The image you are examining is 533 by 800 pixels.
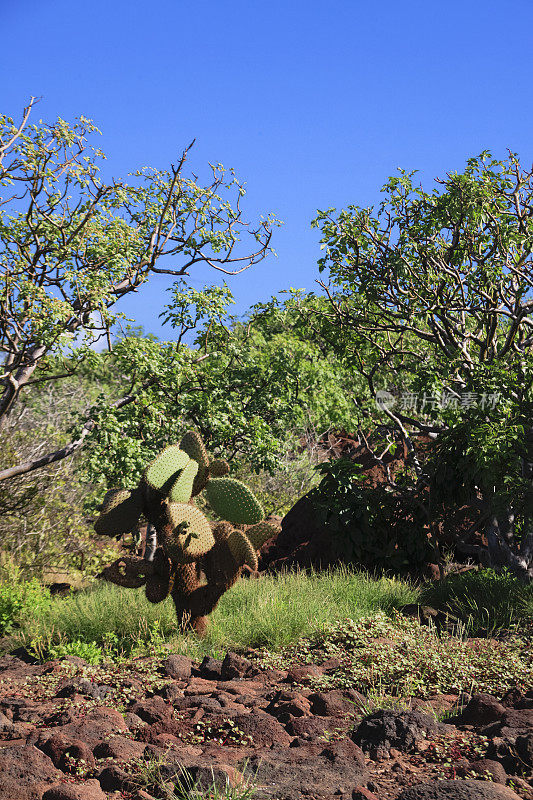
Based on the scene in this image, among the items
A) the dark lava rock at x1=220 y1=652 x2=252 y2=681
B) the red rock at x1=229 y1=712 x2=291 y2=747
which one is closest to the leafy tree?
the dark lava rock at x1=220 y1=652 x2=252 y2=681

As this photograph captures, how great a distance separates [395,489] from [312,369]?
274 cm

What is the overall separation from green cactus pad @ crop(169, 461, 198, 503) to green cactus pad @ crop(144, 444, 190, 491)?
60 mm

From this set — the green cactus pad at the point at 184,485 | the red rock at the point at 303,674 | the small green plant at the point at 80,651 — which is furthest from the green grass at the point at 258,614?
the green cactus pad at the point at 184,485

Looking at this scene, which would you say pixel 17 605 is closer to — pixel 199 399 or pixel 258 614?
pixel 258 614

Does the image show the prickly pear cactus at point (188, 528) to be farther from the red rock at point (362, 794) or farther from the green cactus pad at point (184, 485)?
the red rock at point (362, 794)

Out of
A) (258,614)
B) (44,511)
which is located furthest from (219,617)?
(44,511)

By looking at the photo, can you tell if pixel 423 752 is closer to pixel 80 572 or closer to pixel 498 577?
pixel 498 577

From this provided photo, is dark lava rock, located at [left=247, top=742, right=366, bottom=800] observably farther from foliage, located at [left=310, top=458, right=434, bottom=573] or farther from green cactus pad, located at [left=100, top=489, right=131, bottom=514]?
foliage, located at [left=310, top=458, right=434, bottom=573]

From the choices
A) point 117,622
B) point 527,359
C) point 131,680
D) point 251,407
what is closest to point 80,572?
point 251,407

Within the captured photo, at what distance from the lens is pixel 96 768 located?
3367 millimetres

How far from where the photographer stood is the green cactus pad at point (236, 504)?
5.82 meters

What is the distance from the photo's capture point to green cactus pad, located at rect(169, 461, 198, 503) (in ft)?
19.3

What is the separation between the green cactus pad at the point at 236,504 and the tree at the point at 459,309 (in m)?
3.56

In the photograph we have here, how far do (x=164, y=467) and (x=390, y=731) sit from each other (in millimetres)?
2911
